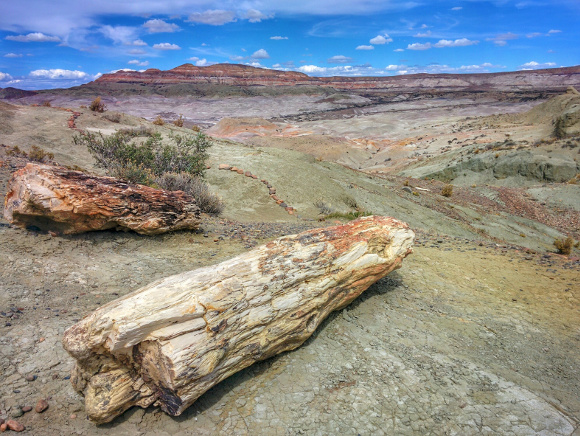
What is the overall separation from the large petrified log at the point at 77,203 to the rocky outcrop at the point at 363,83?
129m

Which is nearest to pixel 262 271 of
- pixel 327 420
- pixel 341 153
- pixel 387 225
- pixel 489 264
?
pixel 327 420

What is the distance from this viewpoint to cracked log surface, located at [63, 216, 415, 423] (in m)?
3.12

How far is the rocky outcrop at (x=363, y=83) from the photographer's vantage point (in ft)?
408

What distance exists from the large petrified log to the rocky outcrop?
422 feet

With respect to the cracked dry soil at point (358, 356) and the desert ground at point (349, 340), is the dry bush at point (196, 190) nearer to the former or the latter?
the desert ground at point (349, 340)

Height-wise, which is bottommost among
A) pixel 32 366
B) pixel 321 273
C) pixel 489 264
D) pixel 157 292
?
pixel 489 264

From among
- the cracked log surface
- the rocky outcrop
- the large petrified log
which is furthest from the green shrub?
the rocky outcrop

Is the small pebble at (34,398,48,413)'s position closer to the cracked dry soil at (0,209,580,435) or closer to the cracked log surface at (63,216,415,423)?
the cracked dry soil at (0,209,580,435)

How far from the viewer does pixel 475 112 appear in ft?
207

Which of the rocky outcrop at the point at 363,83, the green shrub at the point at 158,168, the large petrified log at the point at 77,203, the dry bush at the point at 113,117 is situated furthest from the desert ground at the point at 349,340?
the rocky outcrop at the point at 363,83

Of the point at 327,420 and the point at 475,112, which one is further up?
the point at 475,112

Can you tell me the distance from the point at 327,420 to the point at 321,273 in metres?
1.68

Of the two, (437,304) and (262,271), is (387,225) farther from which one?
(262,271)

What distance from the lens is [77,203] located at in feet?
19.6
